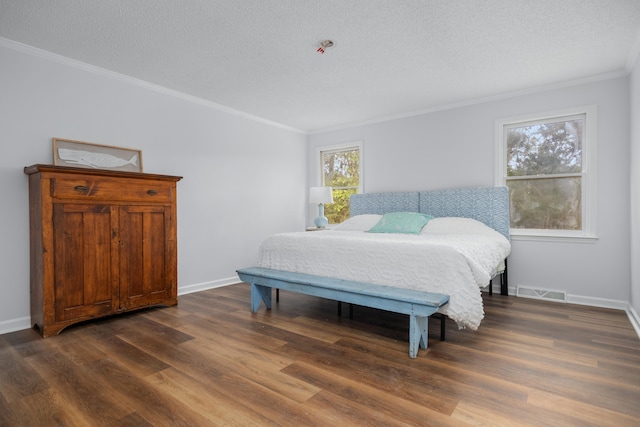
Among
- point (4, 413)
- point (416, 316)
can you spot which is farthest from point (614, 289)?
point (4, 413)

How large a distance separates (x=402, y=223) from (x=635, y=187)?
209 centimetres

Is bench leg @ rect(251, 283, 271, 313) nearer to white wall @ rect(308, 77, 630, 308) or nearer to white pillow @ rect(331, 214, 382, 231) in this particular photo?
white pillow @ rect(331, 214, 382, 231)

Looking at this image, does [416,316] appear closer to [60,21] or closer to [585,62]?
[585,62]

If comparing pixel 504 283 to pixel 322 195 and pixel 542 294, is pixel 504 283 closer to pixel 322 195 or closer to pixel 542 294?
pixel 542 294

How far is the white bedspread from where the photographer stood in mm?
2324

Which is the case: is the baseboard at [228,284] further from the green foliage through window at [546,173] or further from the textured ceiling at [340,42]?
the textured ceiling at [340,42]

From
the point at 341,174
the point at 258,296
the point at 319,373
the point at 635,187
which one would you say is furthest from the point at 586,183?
the point at 258,296

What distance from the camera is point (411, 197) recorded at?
462 centimetres

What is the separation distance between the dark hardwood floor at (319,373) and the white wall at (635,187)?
1.01ft

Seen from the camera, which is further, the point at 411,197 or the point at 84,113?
the point at 411,197

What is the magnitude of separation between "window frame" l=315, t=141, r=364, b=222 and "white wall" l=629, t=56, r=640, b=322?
122 inches

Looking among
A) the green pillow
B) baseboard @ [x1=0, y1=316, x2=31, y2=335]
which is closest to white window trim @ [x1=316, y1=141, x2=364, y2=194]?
the green pillow

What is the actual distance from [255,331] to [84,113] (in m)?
2.64

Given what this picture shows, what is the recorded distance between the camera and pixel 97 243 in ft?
9.70
